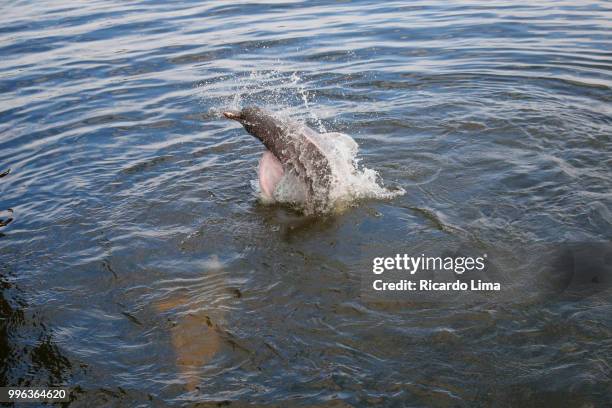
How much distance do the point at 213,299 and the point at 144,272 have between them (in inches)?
35.4

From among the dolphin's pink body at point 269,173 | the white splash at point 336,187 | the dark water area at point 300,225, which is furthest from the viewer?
the dolphin's pink body at point 269,173

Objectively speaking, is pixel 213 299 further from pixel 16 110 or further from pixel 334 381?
pixel 16 110

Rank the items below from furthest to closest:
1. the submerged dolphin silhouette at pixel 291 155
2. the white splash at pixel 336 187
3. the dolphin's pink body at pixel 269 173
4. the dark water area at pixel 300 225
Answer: the dolphin's pink body at pixel 269 173 < the white splash at pixel 336 187 < the submerged dolphin silhouette at pixel 291 155 < the dark water area at pixel 300 225

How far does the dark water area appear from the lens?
14.5ft

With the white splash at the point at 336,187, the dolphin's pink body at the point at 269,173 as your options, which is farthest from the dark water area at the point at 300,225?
the dolphin's pink body at the point at 269,173

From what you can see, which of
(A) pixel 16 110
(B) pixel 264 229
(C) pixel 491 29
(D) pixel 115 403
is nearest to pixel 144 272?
(B) pixel 264 229

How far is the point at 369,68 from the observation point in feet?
38.1

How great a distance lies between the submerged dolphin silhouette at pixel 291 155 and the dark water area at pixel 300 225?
0.31 m

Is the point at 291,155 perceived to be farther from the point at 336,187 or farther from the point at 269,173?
the point at 336,187

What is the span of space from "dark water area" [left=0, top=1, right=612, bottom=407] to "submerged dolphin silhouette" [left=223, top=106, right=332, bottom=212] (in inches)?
12.3

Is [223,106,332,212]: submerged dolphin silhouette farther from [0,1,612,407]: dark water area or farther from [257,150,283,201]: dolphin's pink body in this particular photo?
[0,1,612,407]: dark water area

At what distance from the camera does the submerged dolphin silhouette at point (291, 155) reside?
657cm

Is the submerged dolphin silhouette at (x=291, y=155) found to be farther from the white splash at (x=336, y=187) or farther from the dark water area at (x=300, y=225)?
the dark water area at (x=300, y=225)

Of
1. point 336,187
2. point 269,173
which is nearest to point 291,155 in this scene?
point 269,173
